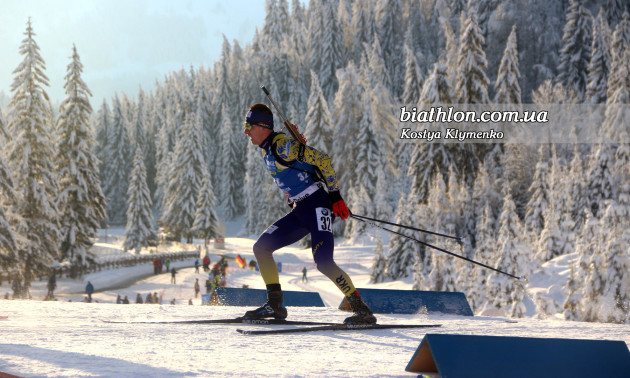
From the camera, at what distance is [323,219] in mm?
5137

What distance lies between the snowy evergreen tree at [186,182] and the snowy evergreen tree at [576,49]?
37581mm

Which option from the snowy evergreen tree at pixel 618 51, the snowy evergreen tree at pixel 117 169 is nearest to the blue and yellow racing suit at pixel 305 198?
the snowy evergreen tree at pixel 618 51

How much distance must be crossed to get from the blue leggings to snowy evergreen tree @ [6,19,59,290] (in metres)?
29.2

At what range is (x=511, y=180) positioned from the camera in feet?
136

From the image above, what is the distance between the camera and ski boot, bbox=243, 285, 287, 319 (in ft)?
17.7

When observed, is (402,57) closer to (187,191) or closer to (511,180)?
(187,191)

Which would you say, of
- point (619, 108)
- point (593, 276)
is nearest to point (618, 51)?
point (619, 108)

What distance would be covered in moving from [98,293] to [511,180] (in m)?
27.5

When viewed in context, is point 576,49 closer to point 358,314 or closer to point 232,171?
point 232,171

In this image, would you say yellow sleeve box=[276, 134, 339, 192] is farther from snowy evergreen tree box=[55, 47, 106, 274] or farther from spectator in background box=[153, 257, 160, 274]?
spectator in background box=[153, 257, 160, 274]

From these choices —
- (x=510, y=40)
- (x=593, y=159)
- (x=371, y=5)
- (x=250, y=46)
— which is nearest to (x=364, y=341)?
(x=593, y=159)

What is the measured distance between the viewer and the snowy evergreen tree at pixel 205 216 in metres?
58.6

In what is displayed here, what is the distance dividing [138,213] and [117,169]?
89.2 ft

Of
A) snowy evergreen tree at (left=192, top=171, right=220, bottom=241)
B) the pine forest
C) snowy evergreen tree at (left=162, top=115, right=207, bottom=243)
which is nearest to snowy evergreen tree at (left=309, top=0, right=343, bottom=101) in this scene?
the pine forest
